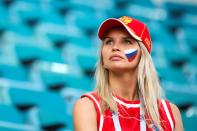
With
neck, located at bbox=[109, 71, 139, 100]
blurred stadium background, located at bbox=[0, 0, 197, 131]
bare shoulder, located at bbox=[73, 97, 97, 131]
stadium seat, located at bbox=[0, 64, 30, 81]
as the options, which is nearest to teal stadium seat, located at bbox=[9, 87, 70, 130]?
blurred stadium background, located at bbox=[0, 0, 197, 131]

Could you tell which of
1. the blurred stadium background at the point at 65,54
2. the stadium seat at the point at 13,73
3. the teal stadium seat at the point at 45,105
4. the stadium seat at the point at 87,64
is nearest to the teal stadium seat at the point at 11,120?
the blurred stadium background at the point at 65,54

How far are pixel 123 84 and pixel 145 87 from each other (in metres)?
0.09

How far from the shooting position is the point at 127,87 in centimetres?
194

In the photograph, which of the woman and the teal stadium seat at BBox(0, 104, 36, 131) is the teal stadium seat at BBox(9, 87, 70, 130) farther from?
the woman

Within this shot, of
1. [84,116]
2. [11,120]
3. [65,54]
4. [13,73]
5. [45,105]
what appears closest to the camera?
[84,116]

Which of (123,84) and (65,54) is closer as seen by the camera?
(123,84)

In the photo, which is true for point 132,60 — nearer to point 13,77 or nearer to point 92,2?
point 13,77

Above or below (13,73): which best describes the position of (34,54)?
above

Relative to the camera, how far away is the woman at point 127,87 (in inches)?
72.1

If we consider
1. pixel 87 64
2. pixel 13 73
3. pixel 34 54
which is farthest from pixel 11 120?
pixel 87 64

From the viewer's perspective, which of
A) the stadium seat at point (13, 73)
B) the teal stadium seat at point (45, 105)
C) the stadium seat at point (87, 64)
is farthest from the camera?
the stadium seat at point (87, 64)

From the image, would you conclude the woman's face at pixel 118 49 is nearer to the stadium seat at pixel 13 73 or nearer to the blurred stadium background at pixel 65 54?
the blurred stadium background at pixel 65 54

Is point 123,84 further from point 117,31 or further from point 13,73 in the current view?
point 13,73

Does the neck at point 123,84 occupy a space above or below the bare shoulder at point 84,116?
above
